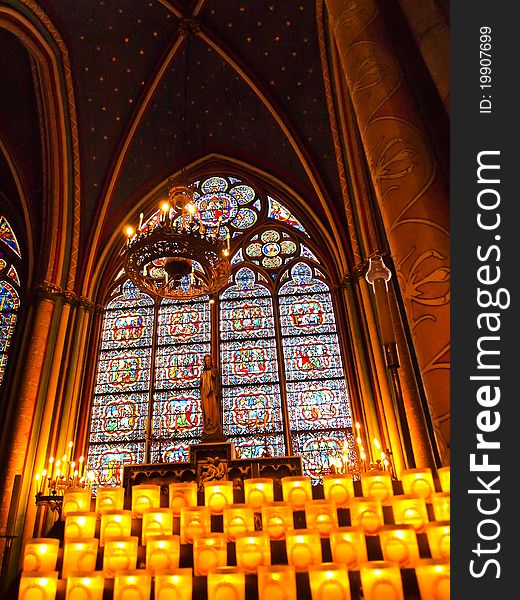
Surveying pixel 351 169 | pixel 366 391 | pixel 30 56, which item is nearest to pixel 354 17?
pixel 351 169

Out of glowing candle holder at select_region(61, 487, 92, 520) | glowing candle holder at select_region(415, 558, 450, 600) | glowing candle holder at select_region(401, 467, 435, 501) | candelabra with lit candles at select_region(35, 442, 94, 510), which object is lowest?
glowing candle holder at select_region(415, 558, 450, 600)

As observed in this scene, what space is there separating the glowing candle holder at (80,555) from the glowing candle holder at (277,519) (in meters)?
1.40

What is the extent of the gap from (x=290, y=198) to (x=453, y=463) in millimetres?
11633

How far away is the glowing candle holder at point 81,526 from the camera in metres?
4.55

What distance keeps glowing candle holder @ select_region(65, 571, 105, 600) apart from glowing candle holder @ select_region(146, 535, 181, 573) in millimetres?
484

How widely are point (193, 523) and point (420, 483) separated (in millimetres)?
2097

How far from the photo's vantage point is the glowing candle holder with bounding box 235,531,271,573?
3.93 metres

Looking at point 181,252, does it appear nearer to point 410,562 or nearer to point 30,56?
point 410,562

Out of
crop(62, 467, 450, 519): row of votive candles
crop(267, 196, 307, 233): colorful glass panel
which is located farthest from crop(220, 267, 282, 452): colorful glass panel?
crop(62, 467, 450, 519): row of votive candles

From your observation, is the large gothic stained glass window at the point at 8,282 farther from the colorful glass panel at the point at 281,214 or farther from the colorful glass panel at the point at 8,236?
the colorful glass panel at the point at 281,214

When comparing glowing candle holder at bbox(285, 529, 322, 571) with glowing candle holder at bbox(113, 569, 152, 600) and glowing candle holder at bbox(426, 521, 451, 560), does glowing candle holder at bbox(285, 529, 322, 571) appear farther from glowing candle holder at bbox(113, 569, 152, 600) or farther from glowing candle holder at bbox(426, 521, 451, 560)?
glowing candle holder at bbox(113, 569, 152, 600)

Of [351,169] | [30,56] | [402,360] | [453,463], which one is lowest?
[453,463]

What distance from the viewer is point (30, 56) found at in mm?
10727

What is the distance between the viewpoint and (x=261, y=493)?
521 cm
